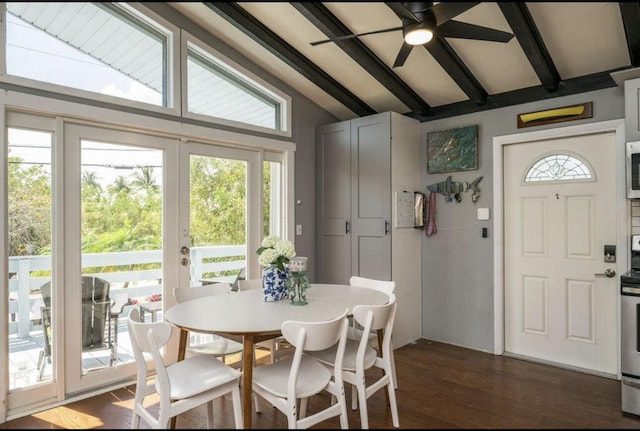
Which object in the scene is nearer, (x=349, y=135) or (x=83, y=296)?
(x=83, y=296)

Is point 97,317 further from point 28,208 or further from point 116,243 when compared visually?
point 28,208

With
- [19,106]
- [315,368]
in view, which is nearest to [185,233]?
[19,106]

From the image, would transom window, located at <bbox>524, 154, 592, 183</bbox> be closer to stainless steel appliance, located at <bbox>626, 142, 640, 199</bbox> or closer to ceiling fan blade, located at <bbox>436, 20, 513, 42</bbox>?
stainless steel appliance, located at <bbox>626, 142, 640, 199</bbox>

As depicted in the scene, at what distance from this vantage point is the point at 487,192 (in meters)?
3.81

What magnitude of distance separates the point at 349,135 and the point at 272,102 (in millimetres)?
892

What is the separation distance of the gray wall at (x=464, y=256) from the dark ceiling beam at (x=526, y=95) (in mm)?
56

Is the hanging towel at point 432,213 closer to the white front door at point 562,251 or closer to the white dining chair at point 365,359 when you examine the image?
the white front door at point 562,251

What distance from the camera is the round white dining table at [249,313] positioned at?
1.96 metres

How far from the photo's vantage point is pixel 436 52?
10.3ft

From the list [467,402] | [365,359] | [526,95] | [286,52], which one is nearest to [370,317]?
[365,359]

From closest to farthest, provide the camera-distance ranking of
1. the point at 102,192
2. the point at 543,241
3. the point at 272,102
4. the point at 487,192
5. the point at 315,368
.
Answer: the point at 315,368, the point at 102,192, the point at 543,241, the point at 487,192, the point at 272,102

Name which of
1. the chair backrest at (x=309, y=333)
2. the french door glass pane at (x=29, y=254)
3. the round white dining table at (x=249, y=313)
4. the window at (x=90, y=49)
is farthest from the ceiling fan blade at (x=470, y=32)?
the french door glass pane at (x=29, y=254)

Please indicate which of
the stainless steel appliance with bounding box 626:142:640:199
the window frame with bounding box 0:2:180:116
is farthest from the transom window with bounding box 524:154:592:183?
the window frame with bounding box 0:2:180:116

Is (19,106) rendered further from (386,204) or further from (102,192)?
(386,204)
